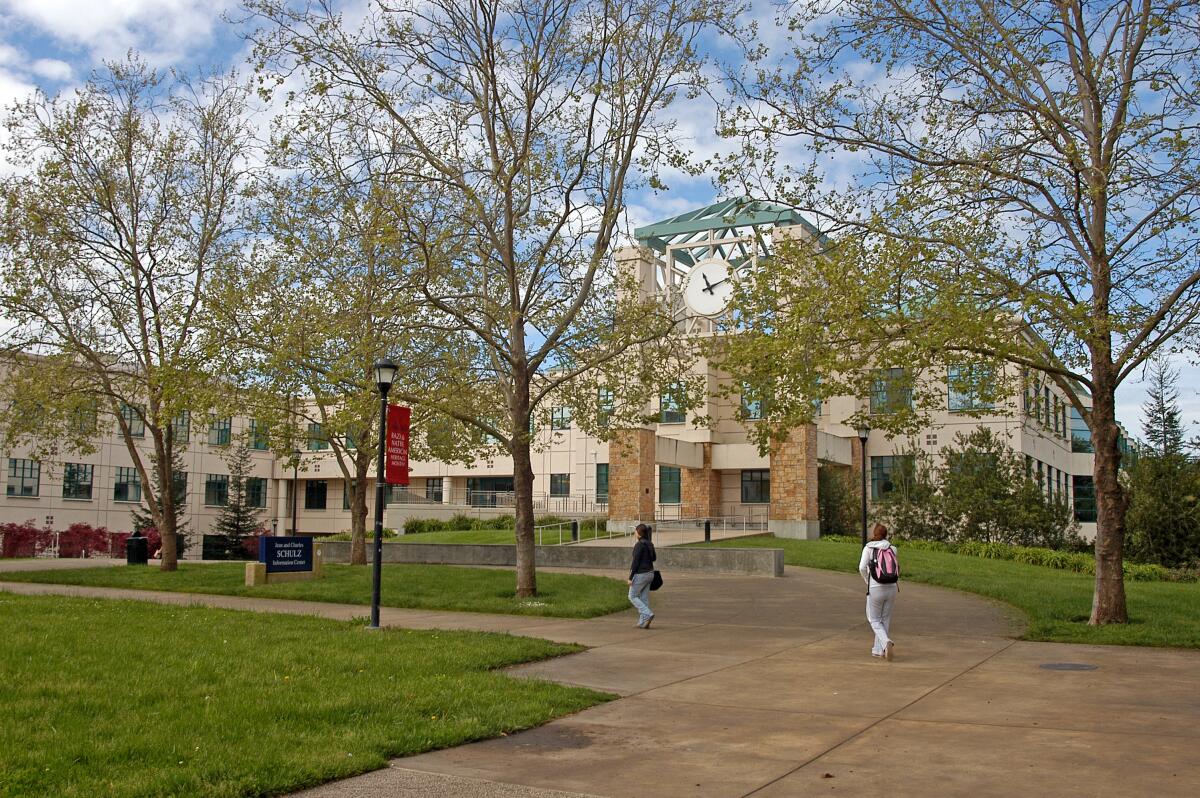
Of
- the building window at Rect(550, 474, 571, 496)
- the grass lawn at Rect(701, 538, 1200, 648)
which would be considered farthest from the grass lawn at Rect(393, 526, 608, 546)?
the building window at Rect(550, 474, 571, 496)

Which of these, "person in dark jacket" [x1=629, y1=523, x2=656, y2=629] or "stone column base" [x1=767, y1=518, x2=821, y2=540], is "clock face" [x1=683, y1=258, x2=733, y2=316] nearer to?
"stone column base" [x1=767, y1=518, x2=821, y2=540]

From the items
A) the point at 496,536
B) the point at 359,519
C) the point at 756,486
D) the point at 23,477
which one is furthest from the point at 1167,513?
the point at 23,477

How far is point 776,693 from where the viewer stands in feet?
33.4

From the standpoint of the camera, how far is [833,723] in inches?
341

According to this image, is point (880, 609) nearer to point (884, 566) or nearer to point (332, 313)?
point (884, 566)

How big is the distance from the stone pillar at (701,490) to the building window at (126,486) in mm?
31446

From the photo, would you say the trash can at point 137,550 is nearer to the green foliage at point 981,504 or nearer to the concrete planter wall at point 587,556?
the concrete planter wall at point 587,556

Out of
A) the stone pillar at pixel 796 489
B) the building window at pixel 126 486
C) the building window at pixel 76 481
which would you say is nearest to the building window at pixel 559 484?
the stone pillar at pixel 796 489

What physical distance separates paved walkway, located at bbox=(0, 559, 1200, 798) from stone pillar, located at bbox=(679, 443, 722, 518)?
31241mm

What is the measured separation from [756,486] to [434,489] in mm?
24133

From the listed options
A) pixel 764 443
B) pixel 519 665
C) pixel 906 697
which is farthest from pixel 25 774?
pixel 764 443

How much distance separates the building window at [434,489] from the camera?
210 ft

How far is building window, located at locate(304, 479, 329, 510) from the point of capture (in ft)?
231

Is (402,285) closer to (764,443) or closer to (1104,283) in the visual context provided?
(764,443)
